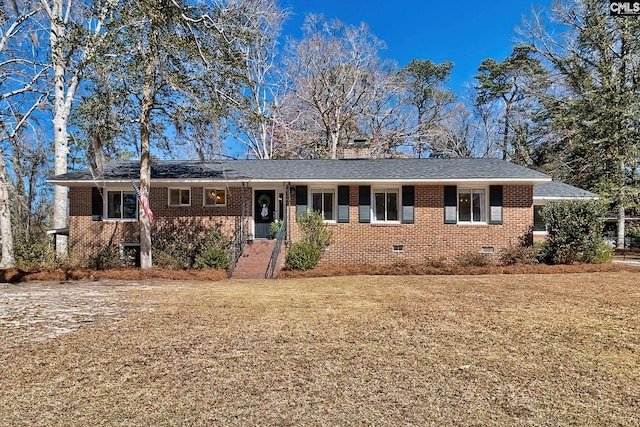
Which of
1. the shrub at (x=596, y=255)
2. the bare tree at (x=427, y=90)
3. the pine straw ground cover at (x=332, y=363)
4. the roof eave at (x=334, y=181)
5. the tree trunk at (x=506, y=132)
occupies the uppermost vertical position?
the bare tree at (x=427, y=90)

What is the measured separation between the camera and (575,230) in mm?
12383

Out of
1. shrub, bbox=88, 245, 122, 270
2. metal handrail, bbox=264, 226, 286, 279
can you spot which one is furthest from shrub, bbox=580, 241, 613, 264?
shrub, bbox=88, 245, 122, 270

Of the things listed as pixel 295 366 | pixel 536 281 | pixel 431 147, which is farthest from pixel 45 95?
pixel 431 147

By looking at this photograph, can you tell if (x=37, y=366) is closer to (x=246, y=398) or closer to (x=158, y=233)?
(x=246, y=398)

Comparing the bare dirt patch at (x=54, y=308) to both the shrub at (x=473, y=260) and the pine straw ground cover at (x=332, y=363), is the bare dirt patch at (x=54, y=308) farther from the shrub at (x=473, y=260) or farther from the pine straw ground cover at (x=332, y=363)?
the shrub at (x=473, y=260)

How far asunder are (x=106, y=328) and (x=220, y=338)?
191cm

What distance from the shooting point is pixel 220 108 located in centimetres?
1127

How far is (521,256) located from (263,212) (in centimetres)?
971

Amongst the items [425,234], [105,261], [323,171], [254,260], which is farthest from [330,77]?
[105,261]

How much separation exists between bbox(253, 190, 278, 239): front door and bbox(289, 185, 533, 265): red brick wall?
8.93 feet

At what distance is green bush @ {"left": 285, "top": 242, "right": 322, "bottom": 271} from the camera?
12.0 m

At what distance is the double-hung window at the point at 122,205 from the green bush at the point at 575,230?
1552 centimetres

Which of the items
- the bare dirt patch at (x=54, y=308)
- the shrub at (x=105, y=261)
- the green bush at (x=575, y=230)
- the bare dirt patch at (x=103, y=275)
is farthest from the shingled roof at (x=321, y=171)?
Answer: the bare dirt patch at (x=54, y=308)

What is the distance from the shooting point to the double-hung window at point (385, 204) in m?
14.1
